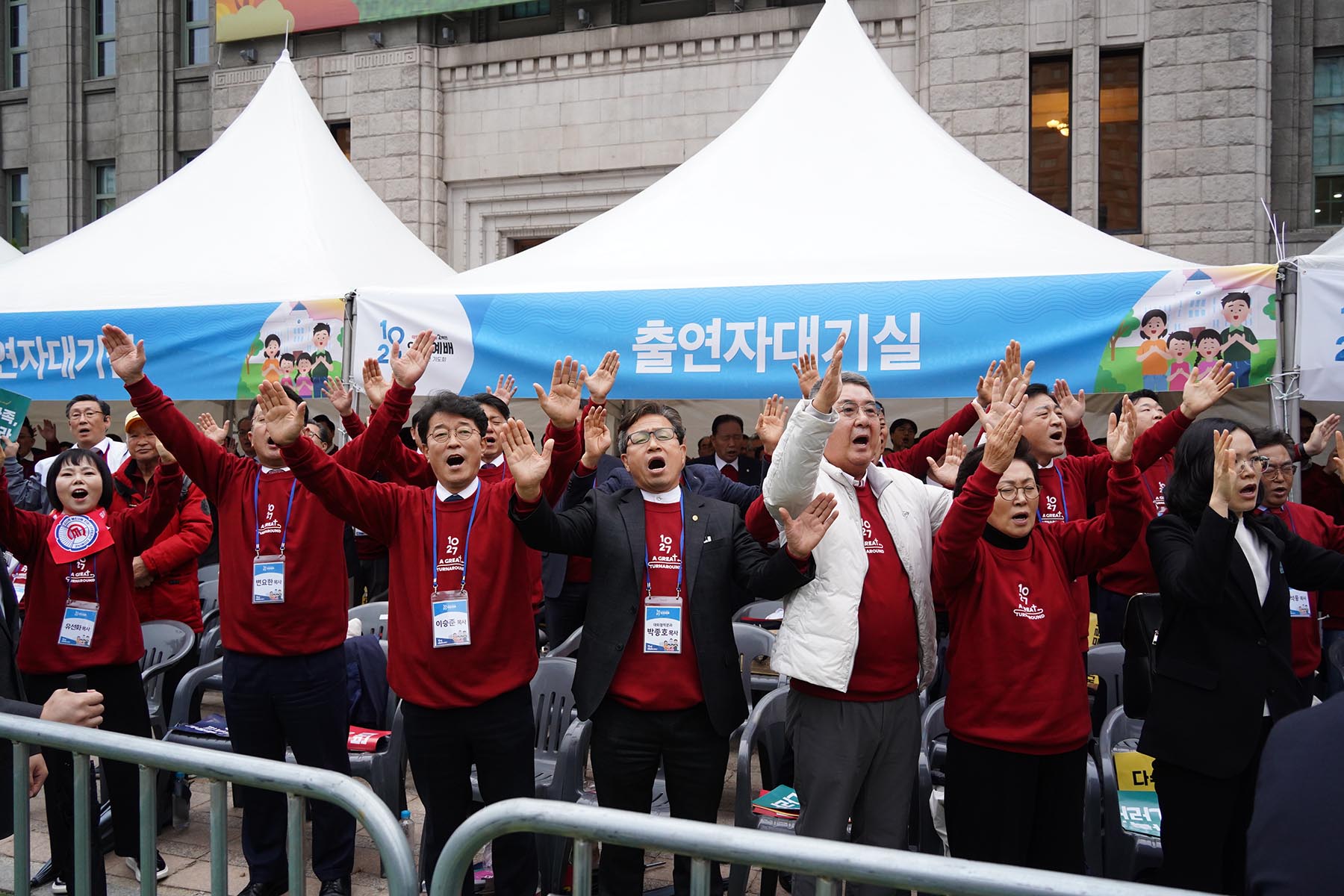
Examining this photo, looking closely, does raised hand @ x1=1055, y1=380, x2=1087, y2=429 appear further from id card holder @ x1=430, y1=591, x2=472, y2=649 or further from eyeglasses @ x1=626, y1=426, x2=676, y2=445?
id card holder @ x1=430, y1=591, x2=472, y2=649

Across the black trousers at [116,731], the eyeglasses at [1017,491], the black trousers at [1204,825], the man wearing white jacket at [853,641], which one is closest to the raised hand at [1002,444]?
the eyeglasses at [1017,491]

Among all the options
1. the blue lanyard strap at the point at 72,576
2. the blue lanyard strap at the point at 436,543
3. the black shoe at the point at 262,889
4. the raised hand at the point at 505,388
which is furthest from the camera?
the raised hand at the point at 505,388

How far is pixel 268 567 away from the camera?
13.7 ft

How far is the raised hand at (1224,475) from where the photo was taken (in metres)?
3.04

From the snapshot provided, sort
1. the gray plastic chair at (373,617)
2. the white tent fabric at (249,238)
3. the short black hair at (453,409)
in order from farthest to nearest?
1. the white tent fabric at (249,238)
2. the gray plastic chair at (373,617)
3. the short black hair at (453,409)

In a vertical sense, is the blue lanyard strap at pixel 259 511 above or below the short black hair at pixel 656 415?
below

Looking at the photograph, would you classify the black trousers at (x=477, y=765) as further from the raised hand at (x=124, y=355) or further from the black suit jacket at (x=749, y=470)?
the black suit jacket at (x=749, y=470)

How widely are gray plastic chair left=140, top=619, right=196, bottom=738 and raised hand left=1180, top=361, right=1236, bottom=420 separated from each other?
4.94 metres

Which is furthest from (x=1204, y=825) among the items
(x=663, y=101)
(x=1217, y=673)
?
(x=663, y=101)

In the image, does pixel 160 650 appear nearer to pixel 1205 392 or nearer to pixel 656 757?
pixel 656 757

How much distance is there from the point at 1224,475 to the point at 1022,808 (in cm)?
121

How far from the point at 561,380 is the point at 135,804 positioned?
2.60 metres

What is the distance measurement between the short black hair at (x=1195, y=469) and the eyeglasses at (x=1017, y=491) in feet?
1.63

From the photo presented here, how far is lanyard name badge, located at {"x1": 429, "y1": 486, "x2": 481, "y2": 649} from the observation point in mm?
3623
